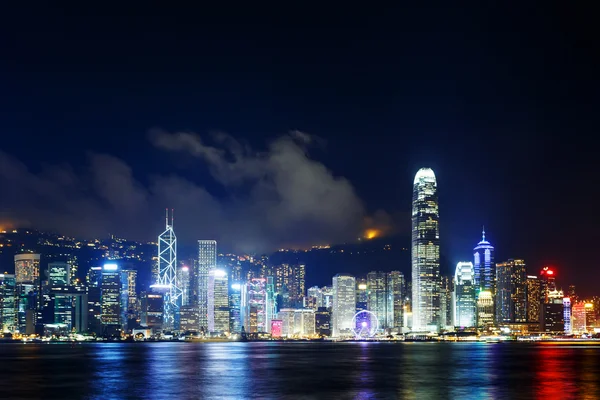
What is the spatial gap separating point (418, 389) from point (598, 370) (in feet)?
125

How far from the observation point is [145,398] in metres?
67.6

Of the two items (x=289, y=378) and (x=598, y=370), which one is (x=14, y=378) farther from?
(x=598, y=370)

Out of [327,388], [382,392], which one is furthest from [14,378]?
[382,392]

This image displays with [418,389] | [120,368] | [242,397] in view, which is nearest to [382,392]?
[418,389]

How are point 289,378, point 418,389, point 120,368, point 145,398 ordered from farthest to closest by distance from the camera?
point 120,368 < point 289,378 < point 418,389 < point 145,398

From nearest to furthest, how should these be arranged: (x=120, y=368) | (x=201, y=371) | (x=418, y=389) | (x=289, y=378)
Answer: (x=418, y=389), (x=289, y=378), (x=201, y=371), (x=120, y=368)

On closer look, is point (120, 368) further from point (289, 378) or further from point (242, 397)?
point (242, 397)

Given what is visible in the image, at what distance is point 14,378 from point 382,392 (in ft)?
143

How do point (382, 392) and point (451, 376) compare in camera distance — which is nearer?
point (382, 392)

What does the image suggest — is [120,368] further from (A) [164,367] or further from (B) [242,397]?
(B) [242,397]

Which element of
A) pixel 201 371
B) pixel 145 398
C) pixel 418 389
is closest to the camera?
pixel 145 398

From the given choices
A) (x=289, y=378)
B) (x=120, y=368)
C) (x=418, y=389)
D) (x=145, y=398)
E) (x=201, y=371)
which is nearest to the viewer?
(x=145, y=398)

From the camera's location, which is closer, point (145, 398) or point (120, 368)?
point (145, 398)

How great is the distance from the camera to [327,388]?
74.9 m
